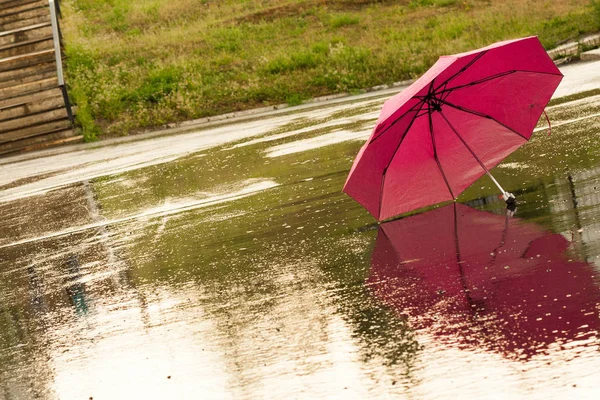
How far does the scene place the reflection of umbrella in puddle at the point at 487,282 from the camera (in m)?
4.79

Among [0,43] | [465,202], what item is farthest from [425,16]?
[465,202]

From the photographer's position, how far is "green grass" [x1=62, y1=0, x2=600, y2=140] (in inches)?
914

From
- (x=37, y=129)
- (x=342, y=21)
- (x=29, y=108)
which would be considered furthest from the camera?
(x=342, y=21)

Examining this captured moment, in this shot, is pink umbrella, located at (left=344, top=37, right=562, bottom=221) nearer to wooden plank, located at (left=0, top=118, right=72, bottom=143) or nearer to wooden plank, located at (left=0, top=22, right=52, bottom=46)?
wooden plank, located at (left=0, top=118, right=72, bottom=143)

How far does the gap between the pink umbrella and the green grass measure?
1493 cm

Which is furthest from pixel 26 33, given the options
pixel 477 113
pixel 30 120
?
pixel 477 113

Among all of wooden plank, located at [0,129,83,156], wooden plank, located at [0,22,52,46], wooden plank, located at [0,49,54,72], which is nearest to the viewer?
wooden plank, located at [0,129,83,156]

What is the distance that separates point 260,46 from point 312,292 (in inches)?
927

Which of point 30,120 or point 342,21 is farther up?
point 30,120

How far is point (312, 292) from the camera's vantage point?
6277 millimetres

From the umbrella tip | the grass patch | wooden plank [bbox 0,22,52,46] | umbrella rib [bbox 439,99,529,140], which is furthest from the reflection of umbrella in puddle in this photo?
wooden plank [bbox 0,22,52,46]

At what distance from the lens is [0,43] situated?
1037 inches

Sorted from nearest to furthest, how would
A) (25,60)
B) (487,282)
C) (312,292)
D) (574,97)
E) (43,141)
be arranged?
1. (487,282)
2. (312,292)
3. (574,97)
4. (43,141)
5. (25,60)

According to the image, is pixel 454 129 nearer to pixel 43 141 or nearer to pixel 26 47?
pixel 43 141
